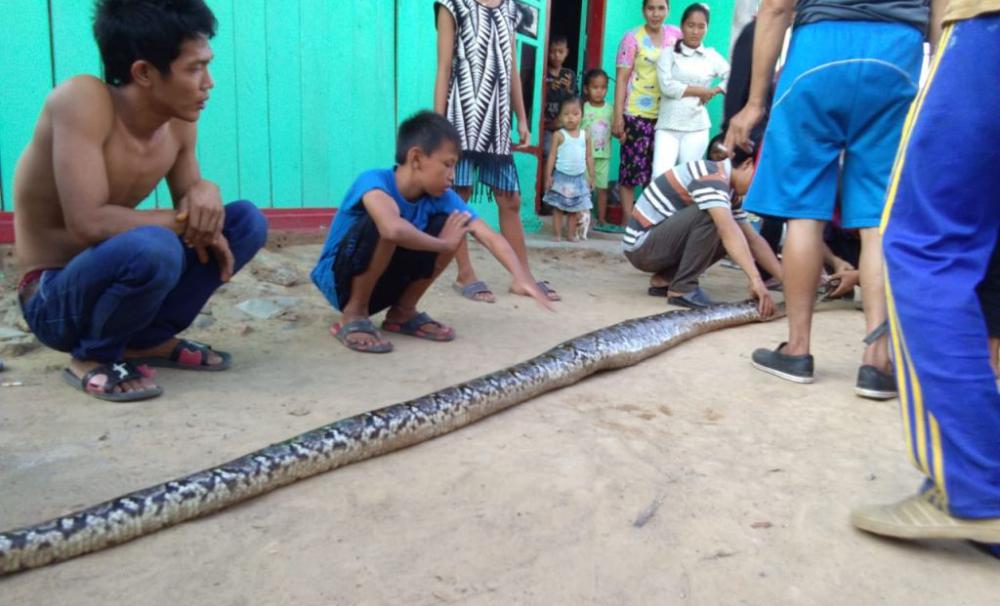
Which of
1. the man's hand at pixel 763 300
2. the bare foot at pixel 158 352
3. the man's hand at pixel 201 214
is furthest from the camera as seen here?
the man's hand at pixel 763 300

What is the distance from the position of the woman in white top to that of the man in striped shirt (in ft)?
7.63

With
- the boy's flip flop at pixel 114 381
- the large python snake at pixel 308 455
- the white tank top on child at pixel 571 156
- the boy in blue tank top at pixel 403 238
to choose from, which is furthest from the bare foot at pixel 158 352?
the white tank top on child at pixel 571 156

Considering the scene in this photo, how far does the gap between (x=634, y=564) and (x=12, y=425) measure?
1927 millimetres

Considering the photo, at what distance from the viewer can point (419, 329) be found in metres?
3.49

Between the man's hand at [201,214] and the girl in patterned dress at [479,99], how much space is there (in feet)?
6.45

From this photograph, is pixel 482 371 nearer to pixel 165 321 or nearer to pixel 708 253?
pixel 165 321

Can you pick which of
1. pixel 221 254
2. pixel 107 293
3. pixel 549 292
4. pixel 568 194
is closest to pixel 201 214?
pixel 221 254

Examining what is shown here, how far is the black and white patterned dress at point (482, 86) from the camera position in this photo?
14.4ft

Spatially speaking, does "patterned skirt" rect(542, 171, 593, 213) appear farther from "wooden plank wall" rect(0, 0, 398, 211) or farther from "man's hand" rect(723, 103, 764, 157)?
"man's hand" rect(723, 103, 764, 157)

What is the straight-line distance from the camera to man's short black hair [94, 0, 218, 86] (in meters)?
2.33

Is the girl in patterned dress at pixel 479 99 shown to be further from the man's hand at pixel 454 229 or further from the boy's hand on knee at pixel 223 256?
the boy's hand on knee at pixel 223 256

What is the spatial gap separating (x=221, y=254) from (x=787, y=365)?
7.67 feet

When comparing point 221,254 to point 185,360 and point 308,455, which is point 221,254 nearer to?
point 185,360

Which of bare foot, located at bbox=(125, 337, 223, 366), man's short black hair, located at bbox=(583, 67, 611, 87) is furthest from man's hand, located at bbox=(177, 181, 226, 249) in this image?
man's short black hair, located at bbox=(583, 67, 611, 87)
